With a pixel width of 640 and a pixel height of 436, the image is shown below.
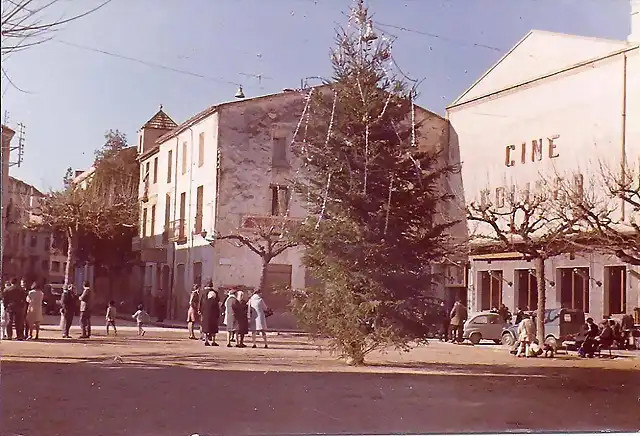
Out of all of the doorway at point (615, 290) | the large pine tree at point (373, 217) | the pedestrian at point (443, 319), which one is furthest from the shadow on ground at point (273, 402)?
the doorway at point (615, 290)

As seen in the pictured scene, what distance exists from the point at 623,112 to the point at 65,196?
5785 mm

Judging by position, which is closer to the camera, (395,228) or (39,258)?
(39,258)

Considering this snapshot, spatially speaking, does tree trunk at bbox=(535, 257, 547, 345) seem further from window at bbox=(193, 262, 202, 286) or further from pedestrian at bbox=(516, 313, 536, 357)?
window at bbox=(193, 262, 202, 286)

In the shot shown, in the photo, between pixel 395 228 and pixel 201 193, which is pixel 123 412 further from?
pixel 395 228

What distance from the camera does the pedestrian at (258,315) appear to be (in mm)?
7879

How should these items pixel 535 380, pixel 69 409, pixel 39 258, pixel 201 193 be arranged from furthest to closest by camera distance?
pixel 535 380 → pixel 201 193 → pixel 39 258 → pixel 69 409

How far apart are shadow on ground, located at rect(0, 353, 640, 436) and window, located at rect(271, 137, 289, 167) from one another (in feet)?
6.32

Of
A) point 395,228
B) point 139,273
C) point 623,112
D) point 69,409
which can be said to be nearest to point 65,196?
point 139,273

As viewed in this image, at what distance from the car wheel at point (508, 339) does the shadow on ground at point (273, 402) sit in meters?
1.86

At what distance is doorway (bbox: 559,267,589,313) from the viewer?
10781 millimetres

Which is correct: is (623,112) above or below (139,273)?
above

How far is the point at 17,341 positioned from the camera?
7.36m

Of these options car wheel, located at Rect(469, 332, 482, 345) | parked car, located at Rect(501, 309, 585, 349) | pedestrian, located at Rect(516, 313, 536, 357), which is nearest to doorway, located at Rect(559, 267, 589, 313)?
parked car, located at Rect(501, 309, 585, 349)

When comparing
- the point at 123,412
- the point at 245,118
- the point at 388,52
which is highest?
the point at 388,52
